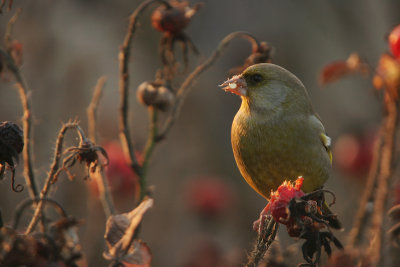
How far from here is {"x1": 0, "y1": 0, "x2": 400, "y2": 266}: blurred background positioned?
413 centimetres

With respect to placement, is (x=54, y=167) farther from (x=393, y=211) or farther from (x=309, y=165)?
(x=309, y=165)

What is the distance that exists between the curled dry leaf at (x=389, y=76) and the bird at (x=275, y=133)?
1.10ft

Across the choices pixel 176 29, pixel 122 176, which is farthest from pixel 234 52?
pixel 176 29

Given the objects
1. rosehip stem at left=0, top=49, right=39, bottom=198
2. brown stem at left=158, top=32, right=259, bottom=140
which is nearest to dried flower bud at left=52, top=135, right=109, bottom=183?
rosehip stem at left=0, top=49, right=39, bottom=198

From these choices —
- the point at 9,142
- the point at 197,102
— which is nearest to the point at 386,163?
the point at 9,142

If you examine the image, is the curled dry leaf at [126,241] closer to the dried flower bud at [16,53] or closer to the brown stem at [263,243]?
the brown stem at [263,243]

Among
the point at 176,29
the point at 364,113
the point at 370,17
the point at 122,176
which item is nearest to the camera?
the point at 176,29

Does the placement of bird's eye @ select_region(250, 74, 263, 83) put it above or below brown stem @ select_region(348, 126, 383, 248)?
above

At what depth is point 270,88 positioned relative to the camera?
2639 millimetres

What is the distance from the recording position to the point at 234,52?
8078mm

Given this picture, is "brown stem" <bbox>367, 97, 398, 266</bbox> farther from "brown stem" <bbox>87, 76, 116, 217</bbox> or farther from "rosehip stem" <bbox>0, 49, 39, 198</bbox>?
"rosehip stem" <bbox>0, 49, 39, 198</bbox>

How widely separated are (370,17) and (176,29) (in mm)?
5308

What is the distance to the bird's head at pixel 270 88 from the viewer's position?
2.60 meters

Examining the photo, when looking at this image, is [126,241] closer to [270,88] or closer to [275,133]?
[275,133]
